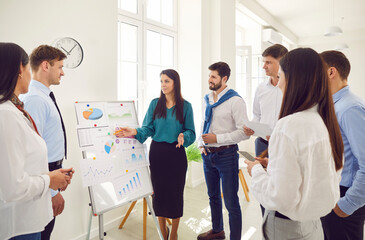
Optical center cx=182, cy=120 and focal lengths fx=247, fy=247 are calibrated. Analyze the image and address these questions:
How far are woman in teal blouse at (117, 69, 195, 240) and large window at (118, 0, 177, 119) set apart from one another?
1.10 m

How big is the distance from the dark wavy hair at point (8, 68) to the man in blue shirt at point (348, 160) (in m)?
1.55

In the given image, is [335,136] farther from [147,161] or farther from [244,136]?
[147,161]

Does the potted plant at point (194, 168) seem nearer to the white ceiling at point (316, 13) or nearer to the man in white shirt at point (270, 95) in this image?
the man in white shirt at point (270, 95)

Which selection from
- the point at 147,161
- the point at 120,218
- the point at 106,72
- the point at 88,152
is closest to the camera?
the point at 88,152

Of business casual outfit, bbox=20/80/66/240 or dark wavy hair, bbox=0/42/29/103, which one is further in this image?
business casual outfit, bbox=20/80/66/240

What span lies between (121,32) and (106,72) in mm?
854

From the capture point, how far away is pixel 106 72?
2582 mm

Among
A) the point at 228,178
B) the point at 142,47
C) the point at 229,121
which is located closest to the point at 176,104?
the point at 229,121

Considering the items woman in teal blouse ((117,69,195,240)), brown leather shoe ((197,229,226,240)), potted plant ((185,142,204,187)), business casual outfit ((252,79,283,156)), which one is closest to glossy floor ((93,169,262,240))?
brown leather shoe ((197,229,226,240))

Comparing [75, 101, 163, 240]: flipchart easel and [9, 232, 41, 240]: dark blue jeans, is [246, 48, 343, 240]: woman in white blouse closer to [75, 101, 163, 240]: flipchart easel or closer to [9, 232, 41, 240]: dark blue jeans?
[9, 232, 41, 240]: dark blue jeans

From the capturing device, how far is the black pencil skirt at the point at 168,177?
7.27 feet

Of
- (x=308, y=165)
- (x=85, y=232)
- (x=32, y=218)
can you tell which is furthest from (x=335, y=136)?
(x=85, y=232)

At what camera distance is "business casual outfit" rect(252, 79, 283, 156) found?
7.26ft

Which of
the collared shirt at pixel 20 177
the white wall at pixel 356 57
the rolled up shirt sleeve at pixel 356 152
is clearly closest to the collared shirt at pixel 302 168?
the rolled up shirt sleeve at pixel 356 152
